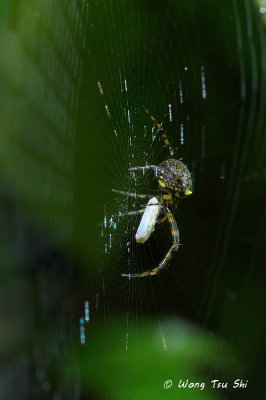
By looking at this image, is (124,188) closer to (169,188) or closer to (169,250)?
(169,188)

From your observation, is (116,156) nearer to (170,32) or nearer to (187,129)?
(187,129)

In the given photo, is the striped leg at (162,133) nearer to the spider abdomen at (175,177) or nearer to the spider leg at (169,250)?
the spider abdomen at (175,177)

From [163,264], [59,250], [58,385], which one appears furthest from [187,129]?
[58,385]

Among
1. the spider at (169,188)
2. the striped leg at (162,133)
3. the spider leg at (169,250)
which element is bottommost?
the spider leg at (169,250)

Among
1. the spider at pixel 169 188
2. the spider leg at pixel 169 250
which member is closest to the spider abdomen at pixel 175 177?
the spider at pixel 169 188

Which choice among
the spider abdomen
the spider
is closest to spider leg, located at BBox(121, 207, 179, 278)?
the spider

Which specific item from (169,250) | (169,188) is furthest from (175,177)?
(169,250)

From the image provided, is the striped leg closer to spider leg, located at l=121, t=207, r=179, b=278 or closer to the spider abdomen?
the spider abdomen
